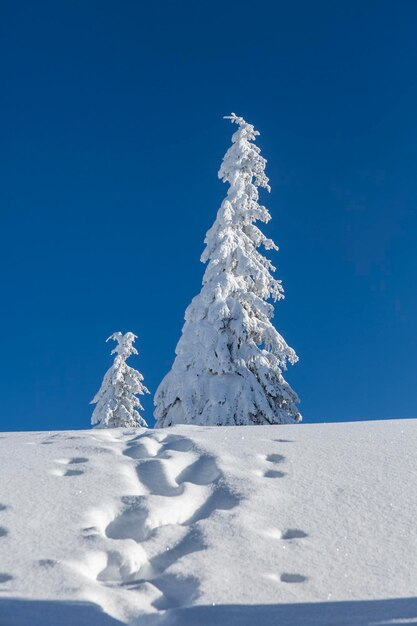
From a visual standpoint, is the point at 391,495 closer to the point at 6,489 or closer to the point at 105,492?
the point at 105,492

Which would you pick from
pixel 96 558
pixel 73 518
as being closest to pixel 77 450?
pixel 73 518

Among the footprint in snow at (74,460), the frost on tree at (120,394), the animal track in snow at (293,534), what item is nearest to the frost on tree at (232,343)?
the frost on tree at (120,394)

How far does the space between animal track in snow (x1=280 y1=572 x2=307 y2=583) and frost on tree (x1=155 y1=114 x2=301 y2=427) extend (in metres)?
12.9

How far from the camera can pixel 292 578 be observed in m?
4.65

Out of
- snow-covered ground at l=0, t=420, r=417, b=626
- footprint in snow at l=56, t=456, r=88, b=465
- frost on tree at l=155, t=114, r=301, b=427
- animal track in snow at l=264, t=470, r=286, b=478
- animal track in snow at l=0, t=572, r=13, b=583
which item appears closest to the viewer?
snow-covered ground at l=0, t=420, r=417, b=626

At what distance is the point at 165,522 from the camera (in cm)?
573

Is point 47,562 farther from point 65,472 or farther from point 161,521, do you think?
point 65,472

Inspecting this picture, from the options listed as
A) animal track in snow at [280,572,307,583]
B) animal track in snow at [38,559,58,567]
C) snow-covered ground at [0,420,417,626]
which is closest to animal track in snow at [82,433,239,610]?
snow-covered ground at [0,420,417,626]

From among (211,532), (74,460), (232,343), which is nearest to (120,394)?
(232,343)

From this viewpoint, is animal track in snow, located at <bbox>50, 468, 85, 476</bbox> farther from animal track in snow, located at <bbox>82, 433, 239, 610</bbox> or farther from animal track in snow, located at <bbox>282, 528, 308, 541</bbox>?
animal track in snow, located at <bbox>282, 528, 308, 541</bbox>

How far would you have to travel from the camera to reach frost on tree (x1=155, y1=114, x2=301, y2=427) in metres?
18.0

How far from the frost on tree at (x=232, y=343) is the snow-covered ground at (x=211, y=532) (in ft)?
31.0

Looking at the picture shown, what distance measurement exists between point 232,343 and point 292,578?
13965 millimetres

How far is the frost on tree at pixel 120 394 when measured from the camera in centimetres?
2405
